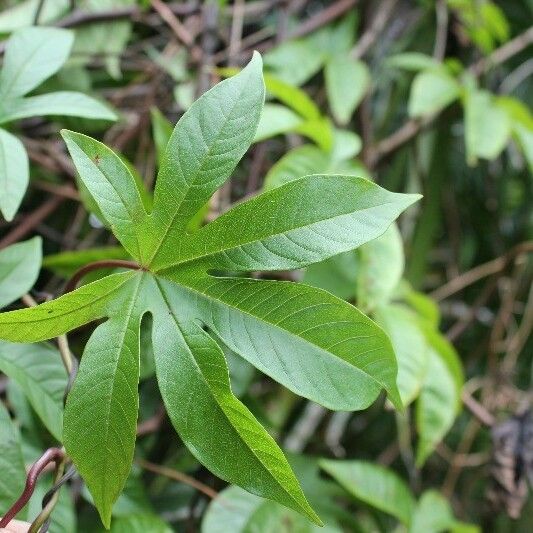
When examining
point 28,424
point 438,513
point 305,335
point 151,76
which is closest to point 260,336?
point 305,335

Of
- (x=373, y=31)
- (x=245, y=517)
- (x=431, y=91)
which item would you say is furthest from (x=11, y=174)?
(x=373, y=31)

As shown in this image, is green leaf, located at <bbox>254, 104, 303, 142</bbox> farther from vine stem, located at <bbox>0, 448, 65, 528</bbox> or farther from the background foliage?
vine stem, located at <bbox>0, 448, 65, 528</bbox>

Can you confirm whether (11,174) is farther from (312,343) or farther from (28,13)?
(28,13)

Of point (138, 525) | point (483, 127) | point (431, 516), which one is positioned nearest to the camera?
point (138, 525)

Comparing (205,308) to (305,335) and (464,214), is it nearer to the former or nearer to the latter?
(305,335)

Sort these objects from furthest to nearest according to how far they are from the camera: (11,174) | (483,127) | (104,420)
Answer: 1. (483,127)
2. (11,174)
3. (104,420)

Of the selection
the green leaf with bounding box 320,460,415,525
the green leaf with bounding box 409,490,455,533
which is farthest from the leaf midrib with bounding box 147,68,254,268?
the green leaf with bounding box 409,490,455,533

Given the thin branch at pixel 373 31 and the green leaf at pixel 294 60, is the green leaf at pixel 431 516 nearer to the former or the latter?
the green leaf at pixel 294 60
